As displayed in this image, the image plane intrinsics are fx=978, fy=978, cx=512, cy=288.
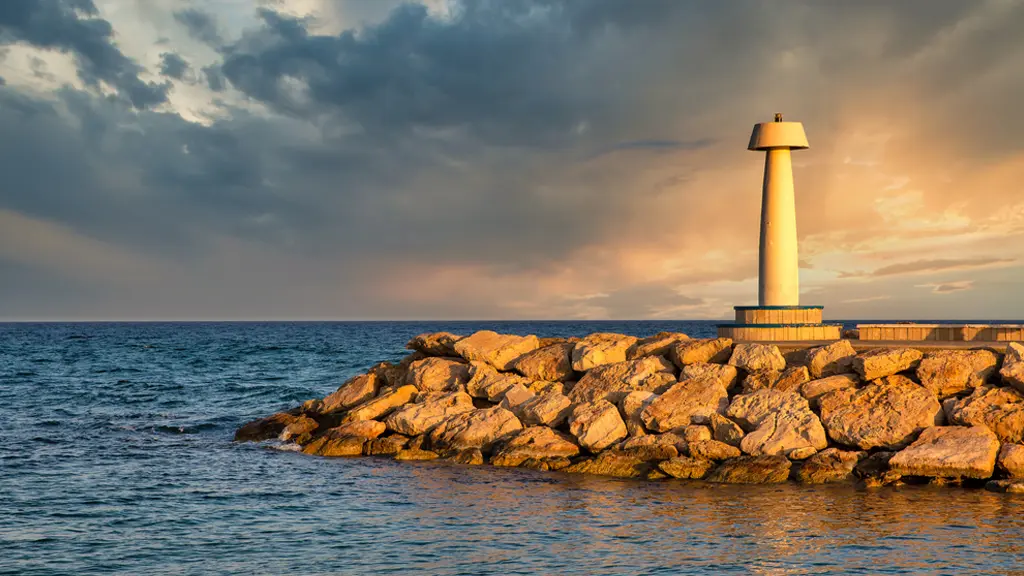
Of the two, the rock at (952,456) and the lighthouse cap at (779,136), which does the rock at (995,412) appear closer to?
the rock at (952,456)

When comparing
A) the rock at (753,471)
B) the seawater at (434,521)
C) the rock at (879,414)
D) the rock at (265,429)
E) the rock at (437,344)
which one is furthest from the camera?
the rock at (437,344)

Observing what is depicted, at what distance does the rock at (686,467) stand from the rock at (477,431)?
4.62m

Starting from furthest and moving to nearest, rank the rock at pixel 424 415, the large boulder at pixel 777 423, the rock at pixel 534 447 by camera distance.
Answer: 1. the rock at pixel 424 415
2. the rock at pixel 534 447
3. the large boulder at pixel 777 423

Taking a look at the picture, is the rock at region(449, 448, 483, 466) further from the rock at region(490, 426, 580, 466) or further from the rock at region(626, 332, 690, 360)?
the rock at region(626, 332, 690, 360)

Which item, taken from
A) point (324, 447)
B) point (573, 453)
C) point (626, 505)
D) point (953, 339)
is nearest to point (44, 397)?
point (324, 447)

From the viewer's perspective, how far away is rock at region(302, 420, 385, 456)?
2600 centimetres

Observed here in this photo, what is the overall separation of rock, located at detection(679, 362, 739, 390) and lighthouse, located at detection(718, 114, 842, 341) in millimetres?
5902

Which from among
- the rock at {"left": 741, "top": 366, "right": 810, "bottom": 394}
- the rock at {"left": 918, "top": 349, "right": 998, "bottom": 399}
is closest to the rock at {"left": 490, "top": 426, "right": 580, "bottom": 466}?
the rock at {"left": 741, "top": 366, "right": 810, "bottom": 394}

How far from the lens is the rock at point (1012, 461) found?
65.1ft

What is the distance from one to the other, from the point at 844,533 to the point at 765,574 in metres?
2.87

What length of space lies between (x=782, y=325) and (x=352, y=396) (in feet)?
44.9

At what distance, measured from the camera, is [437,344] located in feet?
104

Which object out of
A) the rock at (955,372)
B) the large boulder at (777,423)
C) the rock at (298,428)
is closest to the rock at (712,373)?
the large boulder at (777,423)

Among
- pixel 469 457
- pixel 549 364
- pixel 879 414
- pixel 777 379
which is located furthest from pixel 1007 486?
pixel 549 364
